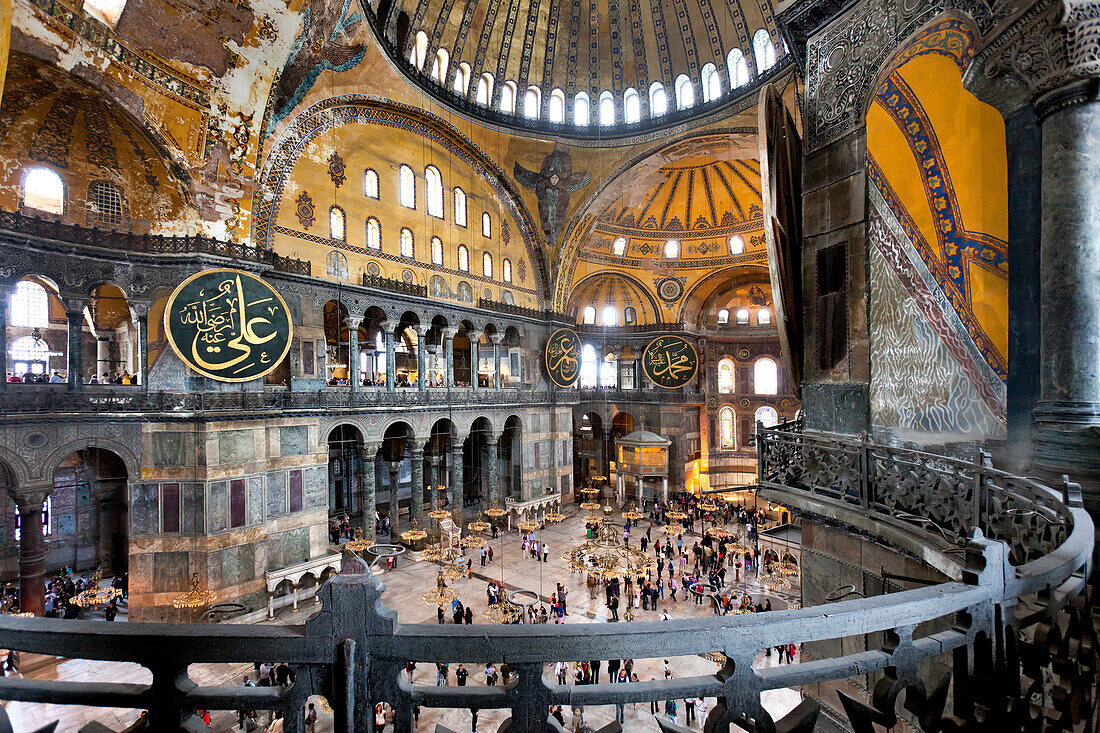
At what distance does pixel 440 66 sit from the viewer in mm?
15742

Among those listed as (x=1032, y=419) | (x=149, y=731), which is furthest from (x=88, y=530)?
(x=1032, y=419)

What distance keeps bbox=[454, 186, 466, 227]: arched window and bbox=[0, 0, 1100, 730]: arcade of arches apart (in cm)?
17

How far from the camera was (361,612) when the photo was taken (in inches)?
53.4

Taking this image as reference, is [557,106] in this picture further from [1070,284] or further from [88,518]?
[88,518]

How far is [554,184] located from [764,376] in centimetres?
1409

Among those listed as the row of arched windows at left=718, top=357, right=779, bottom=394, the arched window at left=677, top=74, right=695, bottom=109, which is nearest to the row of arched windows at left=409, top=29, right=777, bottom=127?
the arched window at left=677, top=74, right=695, bottom=109

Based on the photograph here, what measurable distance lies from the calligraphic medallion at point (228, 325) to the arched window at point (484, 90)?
1062cm

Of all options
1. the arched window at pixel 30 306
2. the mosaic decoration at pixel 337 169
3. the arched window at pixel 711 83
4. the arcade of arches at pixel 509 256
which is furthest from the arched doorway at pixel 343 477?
the arched window at pixel 711 83

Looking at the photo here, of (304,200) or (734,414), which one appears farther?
(734,414)

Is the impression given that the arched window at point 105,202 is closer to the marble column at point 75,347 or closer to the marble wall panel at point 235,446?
the marble column at point 75,347

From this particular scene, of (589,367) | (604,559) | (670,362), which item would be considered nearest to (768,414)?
(670,362)

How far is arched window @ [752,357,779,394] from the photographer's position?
24156mm

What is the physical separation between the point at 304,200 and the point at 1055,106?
45.7ft

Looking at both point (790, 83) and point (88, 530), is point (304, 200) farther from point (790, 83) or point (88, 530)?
point (790, 83)
